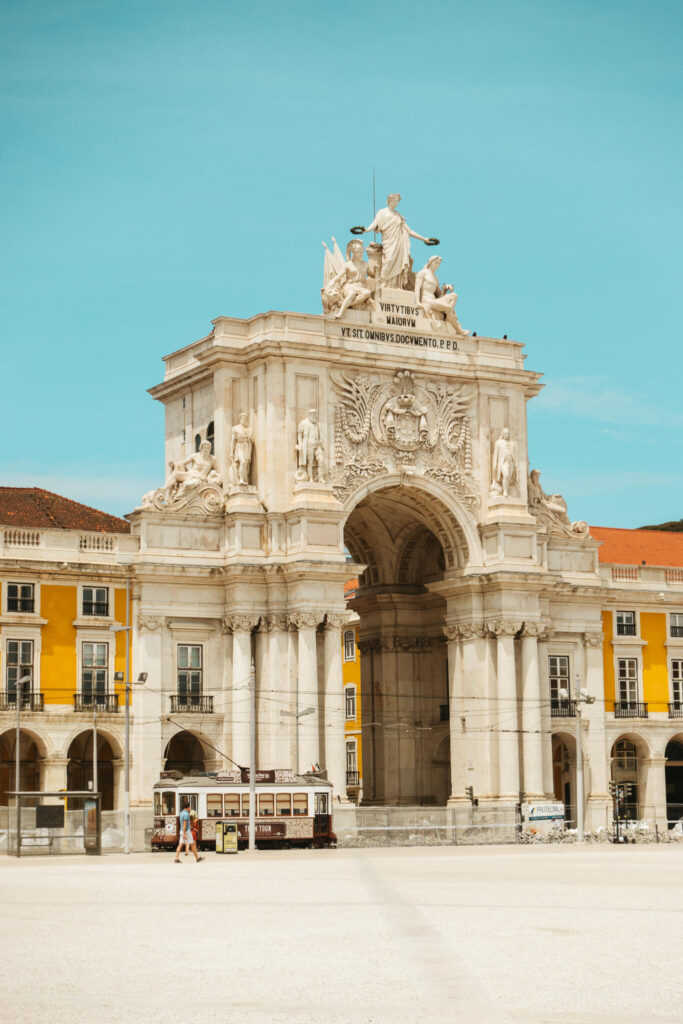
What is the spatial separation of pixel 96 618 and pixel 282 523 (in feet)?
26.6

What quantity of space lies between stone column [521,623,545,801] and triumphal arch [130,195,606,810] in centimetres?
9

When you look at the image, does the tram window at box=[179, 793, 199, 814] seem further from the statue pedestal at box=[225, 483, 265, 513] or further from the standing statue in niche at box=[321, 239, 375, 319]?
the standing statue in niche at box=[321, 239, 375, 319]

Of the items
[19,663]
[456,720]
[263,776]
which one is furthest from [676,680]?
[19,663]

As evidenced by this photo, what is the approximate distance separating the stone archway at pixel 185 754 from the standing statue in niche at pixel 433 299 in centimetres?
2037

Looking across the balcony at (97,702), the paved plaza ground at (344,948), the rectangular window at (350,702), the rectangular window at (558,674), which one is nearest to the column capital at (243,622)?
the balcony at (97,702)

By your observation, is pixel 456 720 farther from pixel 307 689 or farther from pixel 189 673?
pixel 189 673

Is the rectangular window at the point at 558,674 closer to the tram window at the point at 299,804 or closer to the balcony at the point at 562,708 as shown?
the balcony at the point at 562,708

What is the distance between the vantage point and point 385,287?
228ft

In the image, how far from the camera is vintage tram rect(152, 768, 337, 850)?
5616cm

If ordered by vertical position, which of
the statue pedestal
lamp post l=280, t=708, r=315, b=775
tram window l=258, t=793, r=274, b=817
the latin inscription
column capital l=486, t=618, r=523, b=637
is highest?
the latin inscription

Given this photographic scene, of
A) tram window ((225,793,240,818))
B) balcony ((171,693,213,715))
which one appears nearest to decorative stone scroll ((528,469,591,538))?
balcony ((171,693,213,715))

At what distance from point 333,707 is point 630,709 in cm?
1774

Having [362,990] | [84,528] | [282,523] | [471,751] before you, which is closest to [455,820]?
[471,751]

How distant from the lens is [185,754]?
6856 cm
